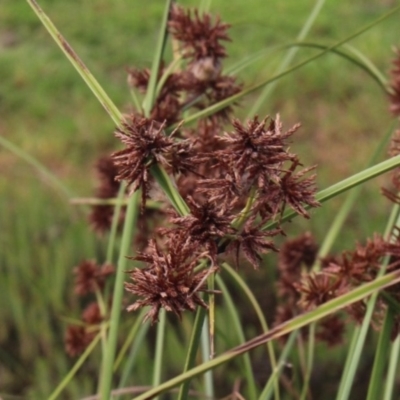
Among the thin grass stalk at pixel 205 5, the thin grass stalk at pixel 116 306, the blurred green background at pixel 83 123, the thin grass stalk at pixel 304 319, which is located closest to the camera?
the thin grass stalk at pixel 304 319

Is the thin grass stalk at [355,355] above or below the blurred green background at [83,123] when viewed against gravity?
below

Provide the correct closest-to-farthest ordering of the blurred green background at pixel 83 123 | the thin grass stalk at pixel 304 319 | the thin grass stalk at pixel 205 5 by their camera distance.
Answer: the thin grass stalk at pixel 304 319 → the thin grass stalk at pixel 205 5 → the blurred green background at pixel 83 123

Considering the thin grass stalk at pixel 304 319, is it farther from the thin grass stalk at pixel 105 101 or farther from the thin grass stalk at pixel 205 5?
the thin grass stalk at pixel 205 5

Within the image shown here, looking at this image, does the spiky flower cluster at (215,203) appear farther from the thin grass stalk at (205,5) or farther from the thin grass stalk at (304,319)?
the thin grass stalk at (205,5)

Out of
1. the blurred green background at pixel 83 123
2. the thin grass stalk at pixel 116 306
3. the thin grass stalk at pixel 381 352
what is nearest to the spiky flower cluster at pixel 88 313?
the thin grass stalk at pixel 116 306

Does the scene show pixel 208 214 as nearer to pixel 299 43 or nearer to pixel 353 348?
pixel 353 348

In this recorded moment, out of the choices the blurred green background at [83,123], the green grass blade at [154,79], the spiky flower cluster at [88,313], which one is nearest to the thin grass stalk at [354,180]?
the green grass blade at [154,79]

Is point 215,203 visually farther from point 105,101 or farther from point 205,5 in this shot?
point 205,5

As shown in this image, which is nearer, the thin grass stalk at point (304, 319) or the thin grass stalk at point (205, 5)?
the thin grass stalk at point (304, 319)

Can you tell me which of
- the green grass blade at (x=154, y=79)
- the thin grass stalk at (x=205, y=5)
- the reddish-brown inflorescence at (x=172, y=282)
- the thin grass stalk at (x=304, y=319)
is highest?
the thin grass stalk at (x=205, y=5)
